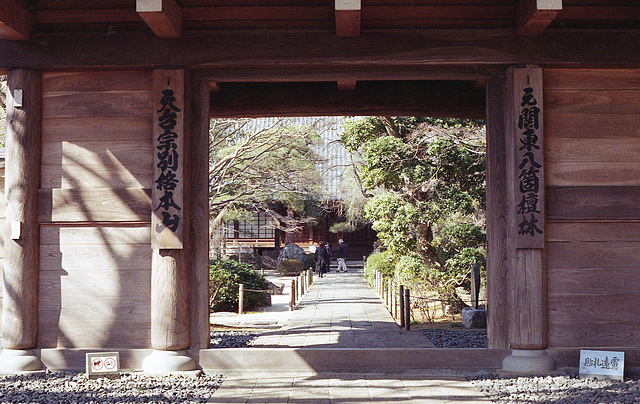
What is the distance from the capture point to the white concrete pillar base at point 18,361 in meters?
5.43

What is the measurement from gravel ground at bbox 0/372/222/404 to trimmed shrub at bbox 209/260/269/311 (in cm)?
637

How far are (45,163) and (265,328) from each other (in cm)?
562

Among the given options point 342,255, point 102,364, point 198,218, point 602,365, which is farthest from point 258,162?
point 342,255

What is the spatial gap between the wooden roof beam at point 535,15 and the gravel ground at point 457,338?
14.1 ft

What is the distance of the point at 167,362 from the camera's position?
212 inches

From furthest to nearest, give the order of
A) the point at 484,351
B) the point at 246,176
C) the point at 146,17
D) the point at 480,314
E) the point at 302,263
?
1. the point at 302,263
2. the point at 246,176
3. the point at 480,314
4. the point at 484,351
5. the point at 146,17

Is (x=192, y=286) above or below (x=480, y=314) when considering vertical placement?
above

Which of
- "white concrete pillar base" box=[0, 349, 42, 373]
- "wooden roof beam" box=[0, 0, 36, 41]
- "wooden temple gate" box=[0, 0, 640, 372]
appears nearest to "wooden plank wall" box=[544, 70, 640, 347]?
"wooden temple gate" box=[0, 0, 640, 372]

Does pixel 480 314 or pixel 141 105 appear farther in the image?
pixel 480 314

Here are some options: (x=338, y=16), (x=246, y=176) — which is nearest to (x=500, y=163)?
(x=338, y=16)

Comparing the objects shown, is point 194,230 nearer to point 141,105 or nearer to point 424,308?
point 141,105

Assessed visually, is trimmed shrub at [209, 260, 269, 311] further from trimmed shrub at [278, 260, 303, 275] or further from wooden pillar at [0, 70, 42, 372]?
trimmed shrub at [278, 260, 303, 275]

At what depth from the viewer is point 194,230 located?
223 inches

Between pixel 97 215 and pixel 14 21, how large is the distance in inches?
76.0
